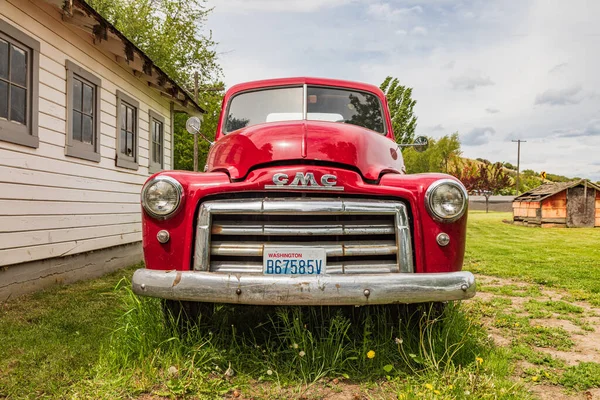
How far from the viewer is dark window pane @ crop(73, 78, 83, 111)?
577 centimetres

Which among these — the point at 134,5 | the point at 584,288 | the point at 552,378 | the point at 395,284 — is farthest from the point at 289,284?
the point at 134,5

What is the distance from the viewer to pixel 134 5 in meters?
18.7

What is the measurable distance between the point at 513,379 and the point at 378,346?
31.3 inches

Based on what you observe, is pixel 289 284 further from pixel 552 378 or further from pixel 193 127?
pixel 193 127

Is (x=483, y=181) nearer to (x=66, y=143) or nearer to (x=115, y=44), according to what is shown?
(x=115, y=44)

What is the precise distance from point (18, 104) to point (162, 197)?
3.06 m

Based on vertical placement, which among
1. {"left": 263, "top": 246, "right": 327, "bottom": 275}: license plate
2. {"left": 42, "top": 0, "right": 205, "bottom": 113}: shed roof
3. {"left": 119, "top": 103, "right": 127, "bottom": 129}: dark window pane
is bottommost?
{"left": 263, "top": 246, "right": 327, "bottom": 275}: license plate

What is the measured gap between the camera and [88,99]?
20.4ft

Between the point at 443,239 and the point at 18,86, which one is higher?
the point at 18,86

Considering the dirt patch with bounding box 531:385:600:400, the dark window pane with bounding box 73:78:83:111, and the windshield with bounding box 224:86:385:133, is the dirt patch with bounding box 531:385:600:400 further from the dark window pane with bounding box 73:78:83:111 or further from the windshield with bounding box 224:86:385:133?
the dark window pane with bounding box 73:78:83:111

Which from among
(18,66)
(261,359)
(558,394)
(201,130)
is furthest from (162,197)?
(201,130)

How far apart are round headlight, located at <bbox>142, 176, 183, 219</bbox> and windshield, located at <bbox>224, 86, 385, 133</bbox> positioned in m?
1.40

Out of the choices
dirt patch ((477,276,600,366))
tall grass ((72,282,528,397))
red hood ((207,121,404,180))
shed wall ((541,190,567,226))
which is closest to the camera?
tall grass ((72,282,528,397))

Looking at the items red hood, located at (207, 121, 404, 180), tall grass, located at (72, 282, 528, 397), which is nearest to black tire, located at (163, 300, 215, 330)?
tall grass, located at (72, 282, 528, 397)
